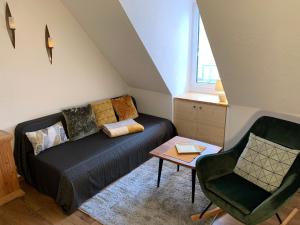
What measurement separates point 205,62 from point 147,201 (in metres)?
2.14

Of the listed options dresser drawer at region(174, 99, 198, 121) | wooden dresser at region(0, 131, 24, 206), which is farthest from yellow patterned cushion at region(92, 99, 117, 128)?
wooden dresser at region(0, 131, 24, 206)

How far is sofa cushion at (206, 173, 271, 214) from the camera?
1.70 meters

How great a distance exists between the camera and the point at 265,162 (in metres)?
1.96

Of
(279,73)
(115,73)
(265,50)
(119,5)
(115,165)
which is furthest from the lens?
(115,73)

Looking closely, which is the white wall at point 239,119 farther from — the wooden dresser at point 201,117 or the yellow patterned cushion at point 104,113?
the yellow patterned cushion at point 104,113

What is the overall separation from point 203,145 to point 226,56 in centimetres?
95

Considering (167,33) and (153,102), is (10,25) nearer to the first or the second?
(167,33)

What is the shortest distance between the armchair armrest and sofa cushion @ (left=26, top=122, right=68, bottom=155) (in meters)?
2.04

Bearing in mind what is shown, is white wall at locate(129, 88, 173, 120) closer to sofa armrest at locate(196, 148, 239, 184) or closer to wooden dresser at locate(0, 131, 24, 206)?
sofa armrest at locate(196, 148, 239, 184)

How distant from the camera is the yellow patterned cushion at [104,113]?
3.15 meters

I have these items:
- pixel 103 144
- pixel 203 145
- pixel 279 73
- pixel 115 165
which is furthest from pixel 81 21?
pixel 279 73

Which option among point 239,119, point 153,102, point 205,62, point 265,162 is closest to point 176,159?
point 265,162

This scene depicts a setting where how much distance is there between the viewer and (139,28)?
2533 mm

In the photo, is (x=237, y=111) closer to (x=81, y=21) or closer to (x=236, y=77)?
(x=236, y=77)
